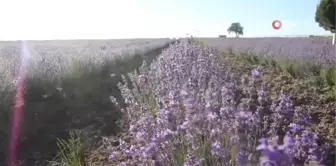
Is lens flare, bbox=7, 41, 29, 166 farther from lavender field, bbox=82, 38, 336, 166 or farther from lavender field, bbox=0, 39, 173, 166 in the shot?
lavender field, bbox=82, 38, 336, 166

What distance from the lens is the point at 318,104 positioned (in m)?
4.82

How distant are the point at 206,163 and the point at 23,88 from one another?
10.5 ft

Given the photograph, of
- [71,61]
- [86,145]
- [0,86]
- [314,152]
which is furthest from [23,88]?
[314,152]

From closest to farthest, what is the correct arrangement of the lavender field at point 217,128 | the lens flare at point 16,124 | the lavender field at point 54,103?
the lavender field at point 217,128 → the lens flare at point 16,124 → the lavender field at point 54,103

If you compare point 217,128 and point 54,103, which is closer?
point 217,128

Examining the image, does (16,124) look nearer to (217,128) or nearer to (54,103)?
(54,103)

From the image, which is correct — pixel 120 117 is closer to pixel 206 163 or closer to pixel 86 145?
pixel 86 145

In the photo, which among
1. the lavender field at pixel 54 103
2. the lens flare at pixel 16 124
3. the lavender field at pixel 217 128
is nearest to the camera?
the lavender field at pixel 217 128

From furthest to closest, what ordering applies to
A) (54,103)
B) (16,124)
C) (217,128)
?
(54,103) < (16,124) < (217,128)

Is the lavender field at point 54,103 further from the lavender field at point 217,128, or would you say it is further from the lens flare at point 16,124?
the lavender field at point 217,128

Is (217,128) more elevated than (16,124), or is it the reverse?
(217,128)

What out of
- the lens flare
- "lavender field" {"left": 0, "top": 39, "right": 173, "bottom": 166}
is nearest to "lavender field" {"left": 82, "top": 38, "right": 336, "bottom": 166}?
"lavender field" {"left": 0, "top": 39, "right": 173, "bottom": 166}

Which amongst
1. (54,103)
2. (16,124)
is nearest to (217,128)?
(16,124)

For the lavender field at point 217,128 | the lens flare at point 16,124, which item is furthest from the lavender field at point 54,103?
the lavender field at point 217,128
